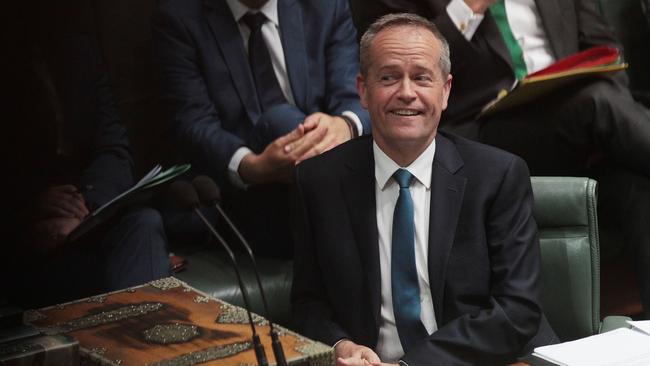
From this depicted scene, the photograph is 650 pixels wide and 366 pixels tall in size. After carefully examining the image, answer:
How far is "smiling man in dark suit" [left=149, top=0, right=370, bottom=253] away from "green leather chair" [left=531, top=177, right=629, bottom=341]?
62 cm

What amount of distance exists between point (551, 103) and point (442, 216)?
76 cm

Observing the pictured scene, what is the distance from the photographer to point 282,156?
7.59 feet

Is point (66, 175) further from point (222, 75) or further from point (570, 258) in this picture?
point (570, 258)

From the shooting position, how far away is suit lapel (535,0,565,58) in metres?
2.66

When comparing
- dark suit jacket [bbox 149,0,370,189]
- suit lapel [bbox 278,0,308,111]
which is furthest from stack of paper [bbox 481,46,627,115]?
suit lapel [bbox 278,0,308,111]

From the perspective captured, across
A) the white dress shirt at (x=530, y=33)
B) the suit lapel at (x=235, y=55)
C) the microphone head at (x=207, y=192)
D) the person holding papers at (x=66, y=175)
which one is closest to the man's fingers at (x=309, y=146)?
the suit lapel at (x=235, y=55)

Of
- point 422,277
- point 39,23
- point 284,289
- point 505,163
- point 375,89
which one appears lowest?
point 284,289

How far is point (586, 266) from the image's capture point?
1.88 meters

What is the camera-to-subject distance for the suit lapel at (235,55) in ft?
8.19

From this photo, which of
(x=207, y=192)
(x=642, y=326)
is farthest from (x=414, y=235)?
(x=207, y=192)

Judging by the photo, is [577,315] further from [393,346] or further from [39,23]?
[39,23]

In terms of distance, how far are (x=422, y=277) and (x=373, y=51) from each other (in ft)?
1.38

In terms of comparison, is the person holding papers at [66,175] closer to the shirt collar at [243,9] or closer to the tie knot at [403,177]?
the shirt collar at [243,9]

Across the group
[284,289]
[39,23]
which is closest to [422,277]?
[284,289]
